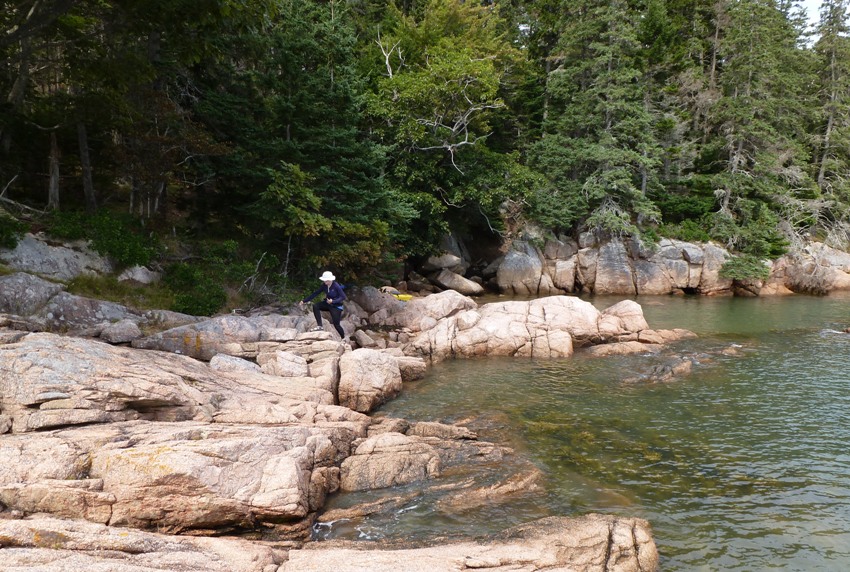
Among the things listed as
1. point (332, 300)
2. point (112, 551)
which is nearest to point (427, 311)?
point (332, 300)

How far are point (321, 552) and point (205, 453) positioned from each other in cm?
220

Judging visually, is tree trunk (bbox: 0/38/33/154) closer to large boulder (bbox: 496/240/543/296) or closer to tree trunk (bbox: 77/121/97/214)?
tree trunk (bbox: 77/121/97/214)

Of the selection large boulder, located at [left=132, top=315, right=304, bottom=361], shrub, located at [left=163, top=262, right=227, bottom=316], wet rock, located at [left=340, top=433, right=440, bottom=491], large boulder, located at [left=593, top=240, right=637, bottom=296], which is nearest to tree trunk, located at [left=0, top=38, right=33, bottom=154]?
shrub, located at [left=163, top=262, right=227, bottom=316]

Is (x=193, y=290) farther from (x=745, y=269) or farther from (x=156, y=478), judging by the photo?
(x=745, y=269)

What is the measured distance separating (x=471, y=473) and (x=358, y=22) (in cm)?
3241

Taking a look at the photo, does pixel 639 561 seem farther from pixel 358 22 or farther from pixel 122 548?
pixel 358 22

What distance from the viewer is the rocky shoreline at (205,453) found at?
5.30 metres

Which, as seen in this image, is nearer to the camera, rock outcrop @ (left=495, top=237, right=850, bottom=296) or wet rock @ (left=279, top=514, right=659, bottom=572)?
wet rock @ (left=279, top=514, right=659, bottom=572)

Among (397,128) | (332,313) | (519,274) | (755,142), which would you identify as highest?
(755,142)

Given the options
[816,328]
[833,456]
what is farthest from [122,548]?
[816,328]

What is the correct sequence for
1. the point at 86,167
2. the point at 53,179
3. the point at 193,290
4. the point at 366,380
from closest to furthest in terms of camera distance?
the point at 366,380 < the point at 53,179 < the point at 193,290 < the point at 86,167

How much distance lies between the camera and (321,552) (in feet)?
18.5

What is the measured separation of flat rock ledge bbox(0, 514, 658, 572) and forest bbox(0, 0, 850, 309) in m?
9.28

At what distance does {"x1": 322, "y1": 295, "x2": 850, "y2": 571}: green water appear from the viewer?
6.93 m
